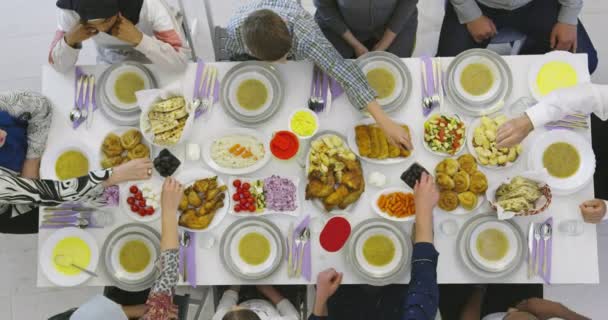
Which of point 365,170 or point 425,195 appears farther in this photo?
point 365,170

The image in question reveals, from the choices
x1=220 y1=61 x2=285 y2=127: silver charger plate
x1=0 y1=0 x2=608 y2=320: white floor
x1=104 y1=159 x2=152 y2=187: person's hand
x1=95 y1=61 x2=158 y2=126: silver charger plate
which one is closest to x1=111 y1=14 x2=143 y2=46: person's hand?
x1=95 y1=61 x2=158 y2=126: silver charger plate

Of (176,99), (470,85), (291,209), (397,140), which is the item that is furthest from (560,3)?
(176,99)

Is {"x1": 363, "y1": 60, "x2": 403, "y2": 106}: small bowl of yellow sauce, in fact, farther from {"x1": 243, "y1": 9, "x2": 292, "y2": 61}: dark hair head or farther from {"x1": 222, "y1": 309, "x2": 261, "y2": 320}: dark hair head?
{"x1": 222, "y1": 309, "x2": 261, "y2": 320}: dark hair head

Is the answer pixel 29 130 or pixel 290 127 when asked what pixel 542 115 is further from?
pixel 29 130

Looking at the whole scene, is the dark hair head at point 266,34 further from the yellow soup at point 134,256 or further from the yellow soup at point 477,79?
the yellow soup at point 134,256

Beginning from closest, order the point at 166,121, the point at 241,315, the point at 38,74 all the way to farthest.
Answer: the point at 241,315 < the point at 166,121 < the point at 38,74

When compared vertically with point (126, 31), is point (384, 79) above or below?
below

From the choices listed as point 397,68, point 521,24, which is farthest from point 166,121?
point 521,24

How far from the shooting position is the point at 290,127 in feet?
6.34

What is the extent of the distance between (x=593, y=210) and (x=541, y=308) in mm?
461

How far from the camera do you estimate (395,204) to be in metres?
1.88

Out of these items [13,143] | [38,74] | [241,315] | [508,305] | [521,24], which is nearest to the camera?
[241,315]

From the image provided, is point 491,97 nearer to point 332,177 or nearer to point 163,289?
point 332,177

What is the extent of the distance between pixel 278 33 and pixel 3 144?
3.91 ft
